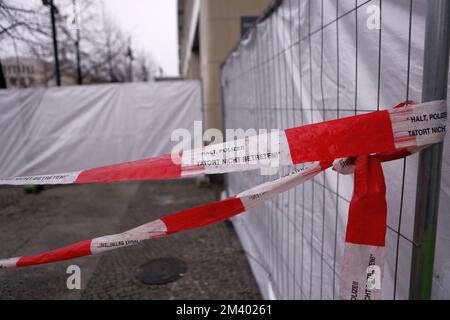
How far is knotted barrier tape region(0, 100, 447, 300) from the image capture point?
90cm

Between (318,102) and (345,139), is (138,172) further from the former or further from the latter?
(318,102)

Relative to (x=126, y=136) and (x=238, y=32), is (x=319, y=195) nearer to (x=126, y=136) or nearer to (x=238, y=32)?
(x=126, y=136)

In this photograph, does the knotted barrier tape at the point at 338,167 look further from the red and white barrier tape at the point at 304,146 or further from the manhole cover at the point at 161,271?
the manhole cover at the point at 161,271

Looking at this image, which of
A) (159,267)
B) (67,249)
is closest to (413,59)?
(67,249)

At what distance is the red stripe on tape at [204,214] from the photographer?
3.42 ft

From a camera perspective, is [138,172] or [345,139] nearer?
[345,139]

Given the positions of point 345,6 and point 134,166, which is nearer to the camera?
point 134,166

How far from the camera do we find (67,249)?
1094 millimetres

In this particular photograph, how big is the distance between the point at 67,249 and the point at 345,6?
4.93ft

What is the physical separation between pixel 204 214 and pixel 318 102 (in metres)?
1.11

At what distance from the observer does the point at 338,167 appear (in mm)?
986

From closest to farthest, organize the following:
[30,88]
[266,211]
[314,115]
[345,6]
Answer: [345,6] < [314,115] < [266,211] < [30,88]

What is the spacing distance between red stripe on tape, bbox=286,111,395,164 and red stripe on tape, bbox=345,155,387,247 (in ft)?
0.15

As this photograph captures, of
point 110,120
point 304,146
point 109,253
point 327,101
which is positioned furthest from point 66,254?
point 110,120
